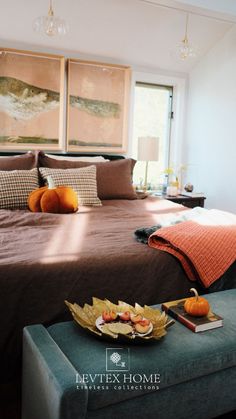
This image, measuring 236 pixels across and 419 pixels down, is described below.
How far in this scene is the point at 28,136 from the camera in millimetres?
3936

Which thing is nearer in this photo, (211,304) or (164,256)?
(211,304)

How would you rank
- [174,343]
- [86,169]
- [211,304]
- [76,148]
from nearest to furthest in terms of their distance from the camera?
[174,343], [211,304], [86,169], [76,148]

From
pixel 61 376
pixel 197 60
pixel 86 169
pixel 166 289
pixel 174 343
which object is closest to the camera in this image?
pixel 61 376

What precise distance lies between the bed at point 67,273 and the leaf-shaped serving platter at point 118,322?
0.70 feet

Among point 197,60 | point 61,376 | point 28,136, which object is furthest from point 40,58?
point 61,376

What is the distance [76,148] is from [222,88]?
1.74 m

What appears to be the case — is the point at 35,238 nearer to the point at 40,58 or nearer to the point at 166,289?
the point at 166,289

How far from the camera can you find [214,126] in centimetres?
455

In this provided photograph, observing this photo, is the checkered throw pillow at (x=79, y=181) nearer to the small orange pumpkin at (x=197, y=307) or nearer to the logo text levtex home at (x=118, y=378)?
the small orange pumpkin at (x=197, y=307)

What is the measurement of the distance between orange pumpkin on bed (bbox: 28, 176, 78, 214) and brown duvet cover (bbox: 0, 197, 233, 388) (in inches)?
16.3

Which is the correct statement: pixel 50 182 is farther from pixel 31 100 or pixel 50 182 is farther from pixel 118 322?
pixel 118 322

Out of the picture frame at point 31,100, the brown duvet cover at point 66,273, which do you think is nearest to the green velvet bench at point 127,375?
the brown duvet cover at point 66,273

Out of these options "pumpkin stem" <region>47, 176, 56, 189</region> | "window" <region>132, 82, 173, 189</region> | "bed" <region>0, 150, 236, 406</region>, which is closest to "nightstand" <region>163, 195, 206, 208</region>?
"window" <region>132, 82, 173, 189</region>

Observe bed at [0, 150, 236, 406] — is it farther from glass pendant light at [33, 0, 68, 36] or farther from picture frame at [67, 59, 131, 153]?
picture frame at [67, 59, 131, 153]
